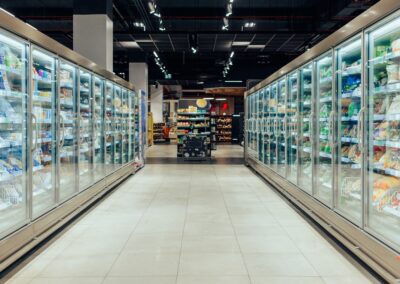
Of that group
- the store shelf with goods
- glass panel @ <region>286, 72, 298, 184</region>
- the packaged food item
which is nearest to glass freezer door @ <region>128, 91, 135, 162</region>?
glass panel @ <region>286, 72, 298, 184</region>

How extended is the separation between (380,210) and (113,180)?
5459 millimetres

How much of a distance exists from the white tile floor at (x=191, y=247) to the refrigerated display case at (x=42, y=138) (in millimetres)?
278

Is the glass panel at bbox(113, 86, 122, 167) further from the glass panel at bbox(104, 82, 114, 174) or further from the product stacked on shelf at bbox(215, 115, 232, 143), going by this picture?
the product stacked on shelf at bbox(215, 115, 232, 143)

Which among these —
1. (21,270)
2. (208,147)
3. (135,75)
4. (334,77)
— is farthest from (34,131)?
(135,75)

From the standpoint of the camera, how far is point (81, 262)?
3805 mm

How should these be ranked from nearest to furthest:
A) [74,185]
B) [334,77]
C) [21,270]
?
[21,270], [334,77], [74,185]

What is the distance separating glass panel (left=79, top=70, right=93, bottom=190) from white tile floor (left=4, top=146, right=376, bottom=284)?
533 millimetres

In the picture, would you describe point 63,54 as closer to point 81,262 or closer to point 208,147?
point 81,262

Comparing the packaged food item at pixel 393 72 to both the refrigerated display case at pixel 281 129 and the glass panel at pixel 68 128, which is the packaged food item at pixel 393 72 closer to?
the refrigerated display case at pixel 281 129

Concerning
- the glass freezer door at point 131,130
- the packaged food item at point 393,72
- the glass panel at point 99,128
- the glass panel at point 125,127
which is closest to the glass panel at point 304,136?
the packaged food item at point 393,72

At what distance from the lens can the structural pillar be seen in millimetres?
9633

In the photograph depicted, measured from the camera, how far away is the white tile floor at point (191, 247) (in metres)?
3.47

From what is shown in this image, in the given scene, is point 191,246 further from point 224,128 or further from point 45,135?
point 224,128

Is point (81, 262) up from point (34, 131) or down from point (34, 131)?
down
